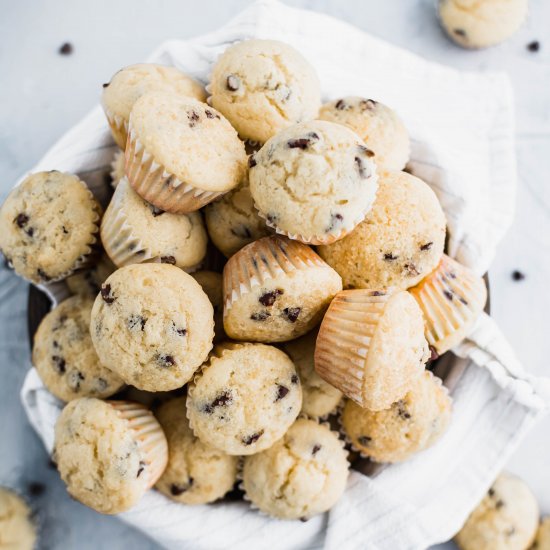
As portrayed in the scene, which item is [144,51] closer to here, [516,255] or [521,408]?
[516,255]

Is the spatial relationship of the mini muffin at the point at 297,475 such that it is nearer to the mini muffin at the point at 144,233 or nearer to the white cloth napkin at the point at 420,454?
the white cloth napkin at the point at 420,454

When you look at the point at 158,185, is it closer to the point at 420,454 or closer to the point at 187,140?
the point at 187,140

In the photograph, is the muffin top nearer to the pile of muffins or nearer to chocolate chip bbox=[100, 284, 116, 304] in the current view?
the pile of muffins

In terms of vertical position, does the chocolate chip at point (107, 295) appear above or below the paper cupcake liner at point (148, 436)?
above

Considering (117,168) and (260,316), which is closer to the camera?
(260,316)

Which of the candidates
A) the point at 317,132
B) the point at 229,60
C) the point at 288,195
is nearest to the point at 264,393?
the point at 288,195

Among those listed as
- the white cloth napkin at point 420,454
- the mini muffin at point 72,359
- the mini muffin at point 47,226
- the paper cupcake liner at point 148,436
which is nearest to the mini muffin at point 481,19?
the white cloth napkin at point 420,454

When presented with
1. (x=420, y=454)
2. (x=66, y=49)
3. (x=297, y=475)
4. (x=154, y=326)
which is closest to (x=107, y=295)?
(x=154, y=326)
